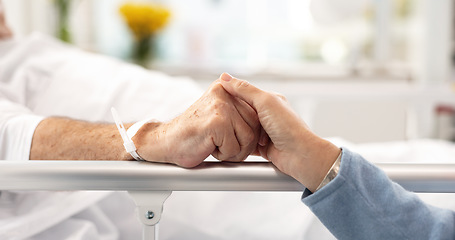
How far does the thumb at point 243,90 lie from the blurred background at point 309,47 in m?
1.87

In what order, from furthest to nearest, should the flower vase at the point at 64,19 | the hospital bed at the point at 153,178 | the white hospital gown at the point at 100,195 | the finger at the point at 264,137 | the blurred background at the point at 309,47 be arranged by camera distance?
the flower vase at the point at 64,19, the blurred background at the point at 309,47, the white hospital gown at the point at 100,195, the finger at the point at 264,137, the hospital bed at the point at 153,178

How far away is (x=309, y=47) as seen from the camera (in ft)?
12.0

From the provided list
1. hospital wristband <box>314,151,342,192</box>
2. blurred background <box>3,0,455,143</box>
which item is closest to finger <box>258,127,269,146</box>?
hospital wristband <box>314,151,342,192</box>

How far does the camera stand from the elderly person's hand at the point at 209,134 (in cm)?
78

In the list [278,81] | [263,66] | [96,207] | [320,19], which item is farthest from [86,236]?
[263,66]

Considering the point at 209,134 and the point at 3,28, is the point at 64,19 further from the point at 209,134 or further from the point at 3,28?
the point at 209,134

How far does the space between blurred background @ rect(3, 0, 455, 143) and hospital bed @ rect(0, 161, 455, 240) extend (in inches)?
74.5

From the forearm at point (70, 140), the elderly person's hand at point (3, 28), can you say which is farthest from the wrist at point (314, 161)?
the elderly person's hand at point (3, 28)

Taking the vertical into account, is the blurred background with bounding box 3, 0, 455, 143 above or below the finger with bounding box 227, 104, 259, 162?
below

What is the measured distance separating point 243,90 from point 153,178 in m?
0.18

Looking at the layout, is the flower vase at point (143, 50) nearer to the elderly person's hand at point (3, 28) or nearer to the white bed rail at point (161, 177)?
the elderly person's hand at point (3, 28)

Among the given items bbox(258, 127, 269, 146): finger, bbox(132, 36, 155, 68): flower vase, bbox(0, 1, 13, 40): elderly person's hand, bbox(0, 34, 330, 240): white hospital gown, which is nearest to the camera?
bbox(258, 127, 269, 146): finger

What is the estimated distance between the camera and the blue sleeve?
75 cm

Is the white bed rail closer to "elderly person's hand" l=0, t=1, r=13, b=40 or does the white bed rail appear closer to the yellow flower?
"elderly person's hand" l=0, t=1, r=13, b=40
